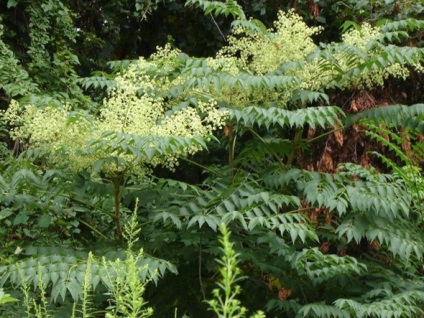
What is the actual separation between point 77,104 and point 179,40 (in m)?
1.87

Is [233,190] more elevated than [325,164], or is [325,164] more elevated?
[325,164]

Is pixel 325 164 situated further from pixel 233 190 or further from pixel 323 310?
pixel 323 310

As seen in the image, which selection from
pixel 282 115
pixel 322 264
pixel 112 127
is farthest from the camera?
pixel 282 115

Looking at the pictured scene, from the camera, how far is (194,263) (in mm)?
4312

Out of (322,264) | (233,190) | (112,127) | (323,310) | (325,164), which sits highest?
(112,127)

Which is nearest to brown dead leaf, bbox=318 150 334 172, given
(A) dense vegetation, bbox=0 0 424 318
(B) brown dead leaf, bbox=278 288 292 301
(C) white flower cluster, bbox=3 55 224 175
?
(A) dense vegetation, bbox=0 0 424 318

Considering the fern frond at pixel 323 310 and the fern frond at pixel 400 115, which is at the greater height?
the fern frond at pixel 400 115

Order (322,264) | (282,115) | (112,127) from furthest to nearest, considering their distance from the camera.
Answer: (282,115), (322,264), (112,127)

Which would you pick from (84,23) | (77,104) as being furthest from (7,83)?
(84,23)

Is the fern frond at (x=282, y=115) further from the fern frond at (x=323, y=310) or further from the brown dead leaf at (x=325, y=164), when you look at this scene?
the brown dead leaf at (x=325, y=164)

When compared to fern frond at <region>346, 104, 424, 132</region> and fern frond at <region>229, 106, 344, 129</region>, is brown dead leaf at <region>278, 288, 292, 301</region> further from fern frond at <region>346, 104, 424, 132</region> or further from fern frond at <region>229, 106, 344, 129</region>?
fern frond at <region>346, 104, 424, 132</region>

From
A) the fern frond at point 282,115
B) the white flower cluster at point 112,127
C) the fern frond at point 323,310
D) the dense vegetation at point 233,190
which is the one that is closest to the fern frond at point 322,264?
the dense vegetation at point 233,190

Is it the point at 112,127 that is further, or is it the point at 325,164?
the point at 325,164

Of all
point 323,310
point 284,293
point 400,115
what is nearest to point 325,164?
point 400,115
